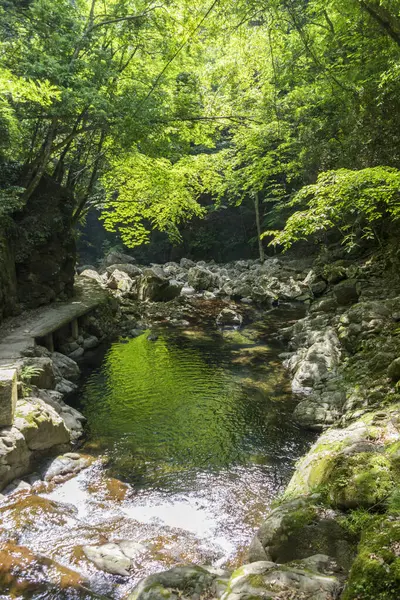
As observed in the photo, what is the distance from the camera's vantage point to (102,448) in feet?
23.3

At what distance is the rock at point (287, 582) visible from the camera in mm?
2582

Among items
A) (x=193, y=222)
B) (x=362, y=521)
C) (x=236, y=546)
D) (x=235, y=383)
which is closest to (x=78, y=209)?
(x=235, y=383)

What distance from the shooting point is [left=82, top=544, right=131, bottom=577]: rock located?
425 centimetres

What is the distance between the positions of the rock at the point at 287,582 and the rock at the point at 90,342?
11.2 metres

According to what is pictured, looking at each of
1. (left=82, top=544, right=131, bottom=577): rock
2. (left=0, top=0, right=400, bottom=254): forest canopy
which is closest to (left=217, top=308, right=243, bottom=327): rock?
(left=0, top=0, right=400, bottom=254): forest canopy

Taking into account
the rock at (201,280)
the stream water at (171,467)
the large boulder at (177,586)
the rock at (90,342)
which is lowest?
the stream water at (171,467)

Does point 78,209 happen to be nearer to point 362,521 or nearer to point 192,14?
point 192,14

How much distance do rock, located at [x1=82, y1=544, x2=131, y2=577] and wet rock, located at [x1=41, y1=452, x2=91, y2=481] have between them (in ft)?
5.96

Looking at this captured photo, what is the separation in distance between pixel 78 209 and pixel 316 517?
50.3ft

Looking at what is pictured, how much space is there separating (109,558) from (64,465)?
2.31 m

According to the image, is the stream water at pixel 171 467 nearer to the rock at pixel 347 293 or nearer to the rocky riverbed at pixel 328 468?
the rocky riverbed at pixel 328 468

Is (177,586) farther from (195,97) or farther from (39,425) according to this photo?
(195,97)

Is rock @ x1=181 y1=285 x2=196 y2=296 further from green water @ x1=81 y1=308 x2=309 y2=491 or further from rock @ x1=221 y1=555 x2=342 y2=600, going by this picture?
rock @ x1=221 y1=555 x2=342 y2=600

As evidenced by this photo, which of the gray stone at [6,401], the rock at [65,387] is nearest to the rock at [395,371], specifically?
the gray stone at [6,401]
